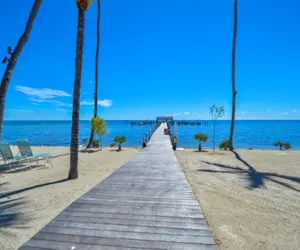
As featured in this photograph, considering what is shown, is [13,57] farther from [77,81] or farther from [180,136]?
[180,136]

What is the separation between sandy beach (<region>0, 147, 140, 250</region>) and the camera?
3027 millimetres

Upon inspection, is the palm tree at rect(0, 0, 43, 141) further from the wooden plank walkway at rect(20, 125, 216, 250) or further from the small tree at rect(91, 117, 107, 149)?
the small tree at rect(91, 117, 107, 149)

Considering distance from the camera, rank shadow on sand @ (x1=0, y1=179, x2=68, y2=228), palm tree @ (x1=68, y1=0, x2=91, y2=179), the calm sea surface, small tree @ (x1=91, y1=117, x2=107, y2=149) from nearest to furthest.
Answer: shadow on sand @ (x1=0, y1=179, x2=68, y2=228)
palm tree @ (x1=68, y1=0, x2=91, y2=179)
small tree @ (x1=91, y1=117, x2=107, y2=149)
the calm sea surface

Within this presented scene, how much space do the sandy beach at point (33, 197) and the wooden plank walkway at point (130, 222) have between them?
0.91ft

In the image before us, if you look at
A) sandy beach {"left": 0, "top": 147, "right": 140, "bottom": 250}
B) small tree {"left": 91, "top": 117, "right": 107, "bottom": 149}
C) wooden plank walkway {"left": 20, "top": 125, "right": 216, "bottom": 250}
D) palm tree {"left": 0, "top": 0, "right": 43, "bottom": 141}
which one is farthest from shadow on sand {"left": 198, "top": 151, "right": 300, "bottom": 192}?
small tree {"left": 91, "top": 117, "right": 107, "bottom": 149}

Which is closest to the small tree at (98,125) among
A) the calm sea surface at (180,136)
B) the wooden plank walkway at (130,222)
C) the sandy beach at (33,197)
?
the sandy beach at (33,197)

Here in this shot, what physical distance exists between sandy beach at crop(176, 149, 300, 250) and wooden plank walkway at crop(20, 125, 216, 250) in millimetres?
318

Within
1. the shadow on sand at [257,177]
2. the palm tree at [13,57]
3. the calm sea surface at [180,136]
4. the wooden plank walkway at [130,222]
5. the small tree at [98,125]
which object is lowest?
the calm sea surface at [180,136]

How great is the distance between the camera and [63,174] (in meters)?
6.86

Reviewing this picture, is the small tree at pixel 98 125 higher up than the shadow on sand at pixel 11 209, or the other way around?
the small tree at pixel 98 125

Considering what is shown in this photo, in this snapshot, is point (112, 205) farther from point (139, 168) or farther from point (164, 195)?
point (139, 168)

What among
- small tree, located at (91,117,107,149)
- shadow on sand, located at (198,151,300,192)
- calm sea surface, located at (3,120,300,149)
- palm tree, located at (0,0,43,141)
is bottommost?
calm sea surface, located at (3,120,300,149)

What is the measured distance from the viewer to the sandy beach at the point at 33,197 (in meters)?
3.03

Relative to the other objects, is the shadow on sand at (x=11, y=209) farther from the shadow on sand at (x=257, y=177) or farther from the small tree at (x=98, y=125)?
the small tree at (x=98, y=125)
